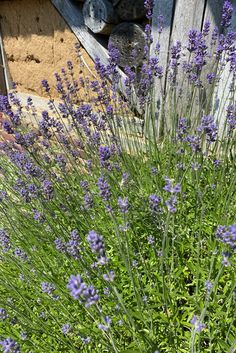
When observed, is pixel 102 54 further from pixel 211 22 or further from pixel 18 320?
pixel 18 320

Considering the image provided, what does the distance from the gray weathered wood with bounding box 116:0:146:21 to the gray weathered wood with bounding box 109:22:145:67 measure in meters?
0.07

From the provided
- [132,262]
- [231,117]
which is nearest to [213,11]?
[231,117]

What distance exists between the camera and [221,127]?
3.34 metres

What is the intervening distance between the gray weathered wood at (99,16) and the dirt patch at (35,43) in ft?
1.25

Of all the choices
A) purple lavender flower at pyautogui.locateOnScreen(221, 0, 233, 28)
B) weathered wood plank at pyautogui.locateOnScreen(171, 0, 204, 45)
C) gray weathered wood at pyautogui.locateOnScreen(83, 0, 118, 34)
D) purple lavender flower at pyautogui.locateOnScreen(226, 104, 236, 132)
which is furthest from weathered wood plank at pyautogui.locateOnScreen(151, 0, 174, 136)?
purple lavender flower at pyautogui.locateOnScreen(226, 104, 236, 132)

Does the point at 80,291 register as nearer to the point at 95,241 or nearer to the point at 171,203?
the point at 95,241

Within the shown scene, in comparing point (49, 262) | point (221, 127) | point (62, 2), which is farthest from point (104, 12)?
point (49, 262)

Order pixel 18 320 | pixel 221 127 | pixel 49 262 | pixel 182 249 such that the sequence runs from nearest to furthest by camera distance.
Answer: pixel 18 320 < pixel 182 249 < pixel 49 262 < pixel 221 127

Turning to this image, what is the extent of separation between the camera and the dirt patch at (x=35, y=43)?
4531 mm

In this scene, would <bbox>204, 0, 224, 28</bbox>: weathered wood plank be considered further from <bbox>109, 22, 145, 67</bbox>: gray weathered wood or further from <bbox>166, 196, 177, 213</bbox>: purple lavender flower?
<bbox>166, 196, 177, 213</bbox>: purple lavender flower

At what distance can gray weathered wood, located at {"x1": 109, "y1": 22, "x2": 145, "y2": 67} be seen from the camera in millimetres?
3658

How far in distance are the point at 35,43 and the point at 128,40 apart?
5.99 ft

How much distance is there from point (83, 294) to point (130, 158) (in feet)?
6.41

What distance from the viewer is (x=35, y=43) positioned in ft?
16.3
